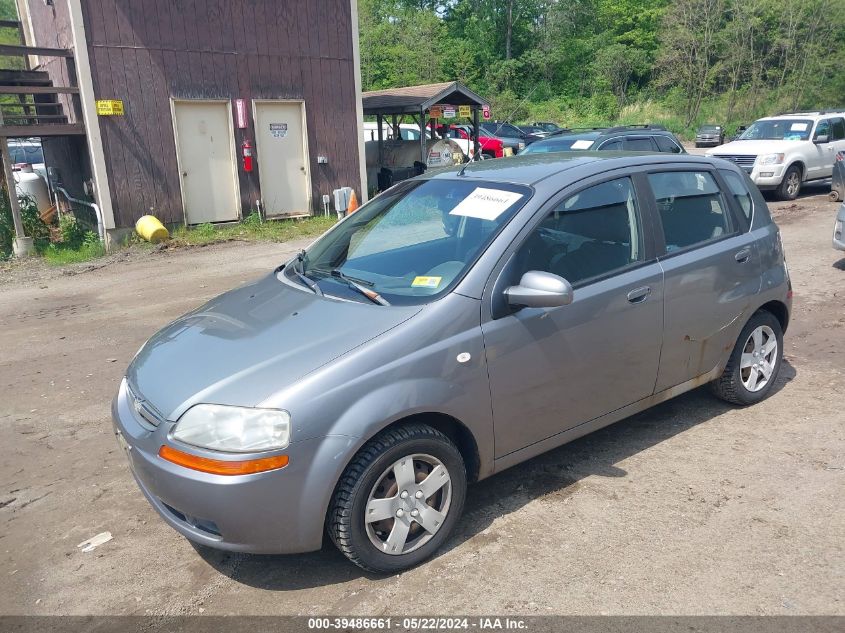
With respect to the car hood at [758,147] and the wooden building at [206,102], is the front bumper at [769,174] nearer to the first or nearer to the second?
the car hood at [758,147]

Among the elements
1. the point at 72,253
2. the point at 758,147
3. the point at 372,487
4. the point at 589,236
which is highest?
the point at 589,236

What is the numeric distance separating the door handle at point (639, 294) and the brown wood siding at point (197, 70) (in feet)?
35.1

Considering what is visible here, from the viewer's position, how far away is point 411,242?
407 centimetres

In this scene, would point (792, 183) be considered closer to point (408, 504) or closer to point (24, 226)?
point (408, 504)

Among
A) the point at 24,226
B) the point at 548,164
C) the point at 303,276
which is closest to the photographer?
the point at 303,276

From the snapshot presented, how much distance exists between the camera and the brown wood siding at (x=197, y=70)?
39.0ft

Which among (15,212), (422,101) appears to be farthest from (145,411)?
(422,101)

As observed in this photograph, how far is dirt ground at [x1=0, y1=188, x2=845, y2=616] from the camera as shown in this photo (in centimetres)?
308

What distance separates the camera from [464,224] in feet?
12.5

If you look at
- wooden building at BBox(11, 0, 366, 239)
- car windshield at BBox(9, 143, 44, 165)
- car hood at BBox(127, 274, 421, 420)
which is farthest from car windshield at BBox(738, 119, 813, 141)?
car windshield at BBox(9, 143, 44, 165)

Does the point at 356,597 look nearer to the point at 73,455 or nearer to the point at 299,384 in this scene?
the point at 299,384

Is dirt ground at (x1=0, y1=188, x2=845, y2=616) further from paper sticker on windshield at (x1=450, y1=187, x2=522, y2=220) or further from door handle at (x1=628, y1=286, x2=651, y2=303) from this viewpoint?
paper sticker on windshield at (x1=450, y1=187, x2=522, y2=220)

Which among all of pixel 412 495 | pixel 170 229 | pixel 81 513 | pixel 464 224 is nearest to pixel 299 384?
pixel 412 495

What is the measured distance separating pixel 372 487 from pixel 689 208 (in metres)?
2.76
